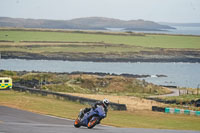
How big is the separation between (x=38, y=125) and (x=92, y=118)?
3766mm

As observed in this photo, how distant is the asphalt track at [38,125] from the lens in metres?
23.0

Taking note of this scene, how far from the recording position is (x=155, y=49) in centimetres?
19150

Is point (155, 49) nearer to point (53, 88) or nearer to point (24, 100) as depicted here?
point (53, 88)

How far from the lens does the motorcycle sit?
75.3ft

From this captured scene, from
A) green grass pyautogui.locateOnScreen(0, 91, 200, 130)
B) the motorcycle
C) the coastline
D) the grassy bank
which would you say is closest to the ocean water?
the coastline

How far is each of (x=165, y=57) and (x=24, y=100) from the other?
13614 cm

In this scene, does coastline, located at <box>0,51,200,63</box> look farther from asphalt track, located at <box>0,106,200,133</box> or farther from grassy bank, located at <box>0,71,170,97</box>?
asphalt track, located at <box>0,106,200,133</box>

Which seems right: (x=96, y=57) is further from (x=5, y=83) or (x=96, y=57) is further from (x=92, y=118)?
(x=92, y=118)

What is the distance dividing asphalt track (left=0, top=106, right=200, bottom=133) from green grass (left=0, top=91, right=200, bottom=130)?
2.81m

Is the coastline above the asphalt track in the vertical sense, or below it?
below

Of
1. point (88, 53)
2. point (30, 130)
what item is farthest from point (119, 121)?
Answer: point (88, 53)

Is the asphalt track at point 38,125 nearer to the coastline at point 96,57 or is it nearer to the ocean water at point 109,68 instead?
the ocean water at point 109,68

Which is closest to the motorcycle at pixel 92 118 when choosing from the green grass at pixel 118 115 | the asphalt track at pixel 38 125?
the asphalt track at pixel 38 125

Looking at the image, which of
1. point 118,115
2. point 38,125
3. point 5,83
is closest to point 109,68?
point 5,83
